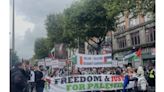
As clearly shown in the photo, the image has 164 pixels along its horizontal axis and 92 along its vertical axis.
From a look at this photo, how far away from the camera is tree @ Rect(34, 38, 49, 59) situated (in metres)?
4.30

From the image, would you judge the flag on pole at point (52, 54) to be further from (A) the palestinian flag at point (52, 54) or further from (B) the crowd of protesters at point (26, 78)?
(B) the crowd of protesters at point (26, 78)

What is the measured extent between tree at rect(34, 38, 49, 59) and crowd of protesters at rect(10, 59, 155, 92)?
0.12 metres

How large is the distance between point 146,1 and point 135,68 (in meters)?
0.79

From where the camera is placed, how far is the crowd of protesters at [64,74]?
423 centimetres

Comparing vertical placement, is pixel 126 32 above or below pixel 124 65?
above

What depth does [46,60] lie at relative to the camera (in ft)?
14.1

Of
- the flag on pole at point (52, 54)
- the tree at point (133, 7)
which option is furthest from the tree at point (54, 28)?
the tree at point (133, 7)

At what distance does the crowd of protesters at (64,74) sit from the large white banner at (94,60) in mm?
52

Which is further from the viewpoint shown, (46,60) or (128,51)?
(128,51)

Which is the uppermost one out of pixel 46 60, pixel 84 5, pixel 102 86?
pixel 84 5

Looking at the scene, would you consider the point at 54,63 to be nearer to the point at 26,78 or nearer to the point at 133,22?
the point at 26,78

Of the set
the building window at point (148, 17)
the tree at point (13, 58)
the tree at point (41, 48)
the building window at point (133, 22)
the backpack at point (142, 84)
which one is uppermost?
the building window at point (148, 17)
